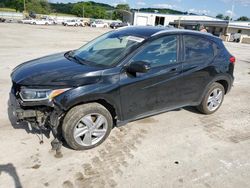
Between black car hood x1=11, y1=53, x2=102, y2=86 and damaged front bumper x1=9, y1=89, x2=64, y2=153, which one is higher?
black car hood x1=11, y1=53, x2=102, y2=86

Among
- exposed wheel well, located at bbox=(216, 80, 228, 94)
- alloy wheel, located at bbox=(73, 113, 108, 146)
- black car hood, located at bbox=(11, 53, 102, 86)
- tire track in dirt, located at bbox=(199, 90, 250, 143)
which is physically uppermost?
black car hood, located at bbox=(11, 53, 102, 86)

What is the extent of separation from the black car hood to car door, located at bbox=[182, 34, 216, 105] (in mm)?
1718

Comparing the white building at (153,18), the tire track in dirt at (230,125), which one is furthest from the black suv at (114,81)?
the white building at (153,18)

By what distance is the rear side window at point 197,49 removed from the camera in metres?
4.17

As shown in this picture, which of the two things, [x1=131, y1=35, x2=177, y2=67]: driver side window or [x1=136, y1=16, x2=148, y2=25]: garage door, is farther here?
[x1=136, y1=16, x2=148, y2=25]: garage door

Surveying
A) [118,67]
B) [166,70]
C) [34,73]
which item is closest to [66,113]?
[34,73]

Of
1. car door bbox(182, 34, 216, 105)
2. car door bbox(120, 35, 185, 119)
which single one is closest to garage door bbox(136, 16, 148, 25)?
car door bbox(182, 34, 216, 105)

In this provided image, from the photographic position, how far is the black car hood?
123 inches

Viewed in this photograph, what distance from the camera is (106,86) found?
3293 mm

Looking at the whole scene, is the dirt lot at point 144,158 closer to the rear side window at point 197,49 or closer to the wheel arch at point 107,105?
the wheel arch at point 107,105

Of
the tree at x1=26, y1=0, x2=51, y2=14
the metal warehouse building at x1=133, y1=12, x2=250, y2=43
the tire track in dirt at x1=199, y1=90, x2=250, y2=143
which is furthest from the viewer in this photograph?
the tree at x1=26, y1=0, x2=51, y2=14

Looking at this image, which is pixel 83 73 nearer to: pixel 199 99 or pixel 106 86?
pixel 106 86

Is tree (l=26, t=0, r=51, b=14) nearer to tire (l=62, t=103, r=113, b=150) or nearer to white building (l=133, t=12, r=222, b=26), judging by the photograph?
white building (l=133, t=12, r=222, b=26)

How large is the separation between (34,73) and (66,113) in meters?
0.74
